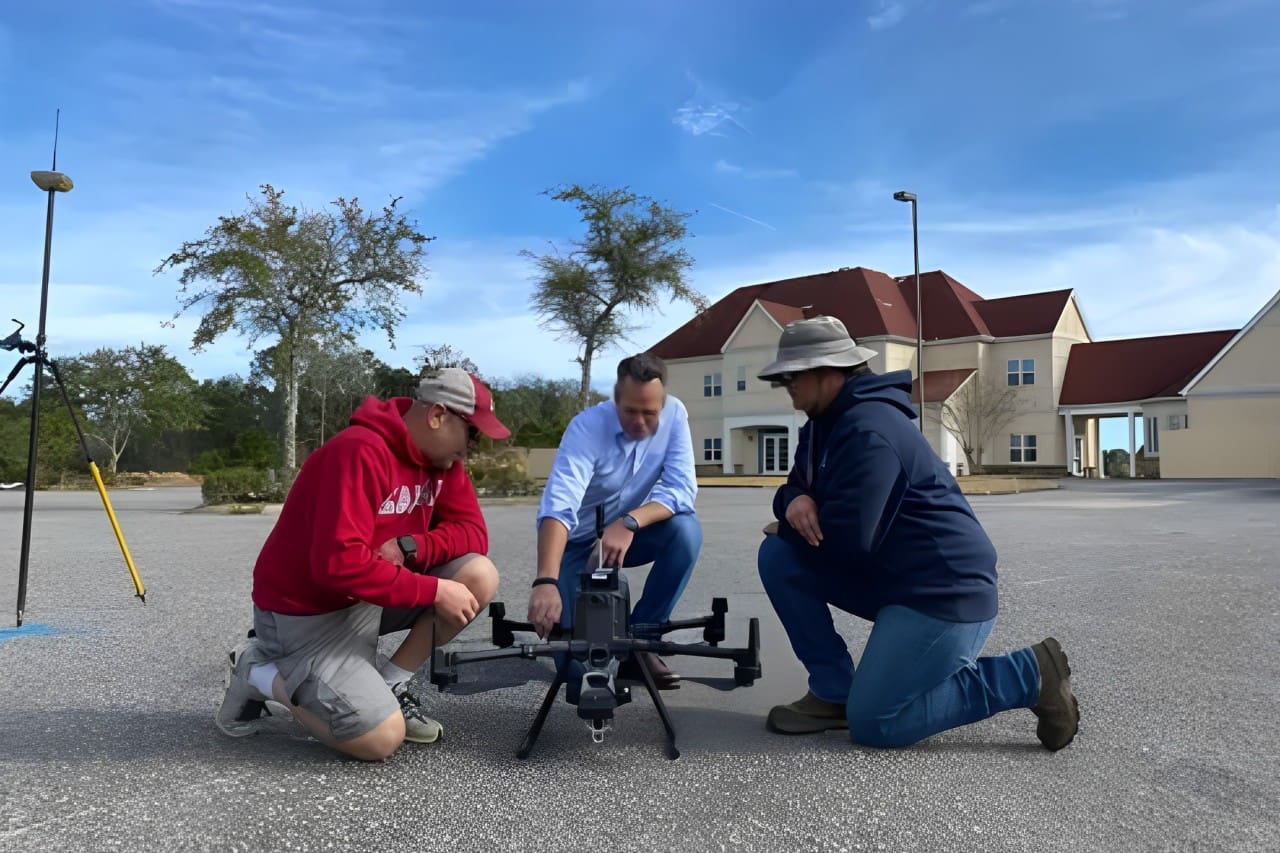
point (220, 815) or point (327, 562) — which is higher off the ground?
point (327, 562)

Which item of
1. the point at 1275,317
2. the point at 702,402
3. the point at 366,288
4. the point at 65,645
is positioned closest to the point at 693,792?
the point at 65,645

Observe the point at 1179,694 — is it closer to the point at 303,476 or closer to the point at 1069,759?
the point at 1069,759

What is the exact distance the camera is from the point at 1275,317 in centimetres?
3722

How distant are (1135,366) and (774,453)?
51.4ft

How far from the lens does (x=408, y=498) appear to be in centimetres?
361

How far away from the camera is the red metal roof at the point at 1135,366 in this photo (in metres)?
41.1

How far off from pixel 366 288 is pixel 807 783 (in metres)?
25.0

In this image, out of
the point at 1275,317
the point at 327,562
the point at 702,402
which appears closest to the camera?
the point at 327,562

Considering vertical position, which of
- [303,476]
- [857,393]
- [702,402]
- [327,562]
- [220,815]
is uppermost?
[702,402]

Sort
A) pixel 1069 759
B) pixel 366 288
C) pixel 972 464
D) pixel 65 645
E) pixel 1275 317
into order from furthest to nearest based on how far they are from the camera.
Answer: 1. pixel 972 464
2. pixel 1275 317
3. pixel 366 288
4. pixel 65 645
5. pixel 1069 759

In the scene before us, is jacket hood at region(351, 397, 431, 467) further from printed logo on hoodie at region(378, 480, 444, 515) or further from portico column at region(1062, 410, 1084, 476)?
portico column at region(1062, 410, 1084, 476)

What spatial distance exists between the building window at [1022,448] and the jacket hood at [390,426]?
4310 cm

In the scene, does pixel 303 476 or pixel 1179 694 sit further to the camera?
pixel 1179 694

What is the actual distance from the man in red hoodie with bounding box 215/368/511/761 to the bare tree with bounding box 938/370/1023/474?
40417 mm
